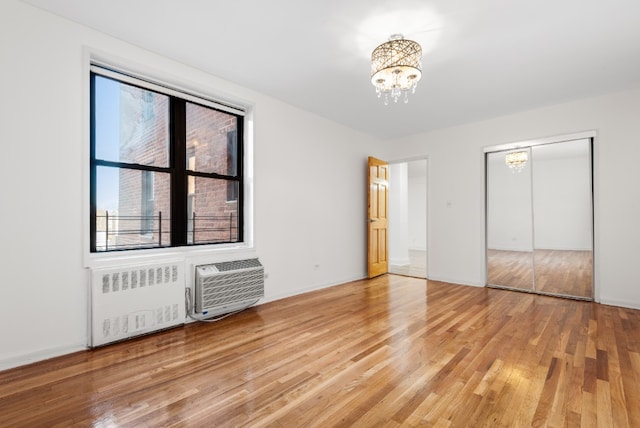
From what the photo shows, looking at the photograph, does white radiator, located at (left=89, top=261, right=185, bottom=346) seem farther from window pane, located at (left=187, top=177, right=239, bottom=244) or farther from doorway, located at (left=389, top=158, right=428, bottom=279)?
doorway, located at (left=389, top=158, right=428, bottom=279)

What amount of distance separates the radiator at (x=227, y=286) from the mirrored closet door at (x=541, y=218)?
3.84 m

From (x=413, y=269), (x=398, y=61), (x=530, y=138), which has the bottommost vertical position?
(x=413, y=269)

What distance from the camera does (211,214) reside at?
3.66 m

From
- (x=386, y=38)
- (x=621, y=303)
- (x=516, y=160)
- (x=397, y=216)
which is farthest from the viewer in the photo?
(x=397, y=216)

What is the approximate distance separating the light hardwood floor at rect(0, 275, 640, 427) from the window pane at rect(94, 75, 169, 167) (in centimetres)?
180

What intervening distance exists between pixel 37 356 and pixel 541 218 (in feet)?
19.8

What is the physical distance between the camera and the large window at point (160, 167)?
9.22 ft

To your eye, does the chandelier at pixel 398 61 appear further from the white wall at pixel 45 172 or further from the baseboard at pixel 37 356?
the baseboard at pixel 37 356

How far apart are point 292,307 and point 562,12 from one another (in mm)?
3840

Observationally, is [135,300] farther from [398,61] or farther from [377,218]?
[377,218]

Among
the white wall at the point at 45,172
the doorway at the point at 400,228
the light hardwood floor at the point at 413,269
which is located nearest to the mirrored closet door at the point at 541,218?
the light hardwood floor at the point at 413,269

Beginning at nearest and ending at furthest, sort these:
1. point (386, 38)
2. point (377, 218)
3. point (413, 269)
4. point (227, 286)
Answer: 1. point (386, 38)
2. point (227, 286)
3. point (377, 218)
4. point (413, 269)

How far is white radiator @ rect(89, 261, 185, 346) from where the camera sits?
99.0 inches

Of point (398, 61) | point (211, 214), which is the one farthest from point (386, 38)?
point (211, 214)
